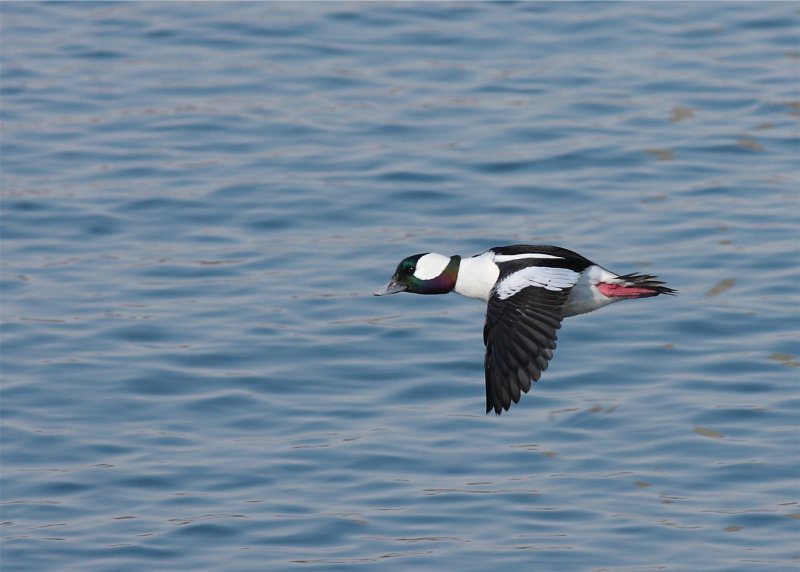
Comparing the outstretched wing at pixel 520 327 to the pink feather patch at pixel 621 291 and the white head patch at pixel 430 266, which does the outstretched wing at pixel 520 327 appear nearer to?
the pink feather patch at pixel 621 291

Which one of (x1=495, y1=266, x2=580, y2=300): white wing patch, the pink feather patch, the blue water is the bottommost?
the blue water

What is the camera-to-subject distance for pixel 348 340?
39.0ft

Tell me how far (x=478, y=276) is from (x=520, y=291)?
675 millimetres

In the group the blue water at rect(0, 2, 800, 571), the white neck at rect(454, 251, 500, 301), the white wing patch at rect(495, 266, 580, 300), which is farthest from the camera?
the blue water at rect(0, 2, 800, 571)

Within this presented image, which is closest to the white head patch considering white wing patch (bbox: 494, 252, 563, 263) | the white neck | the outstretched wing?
the white neck

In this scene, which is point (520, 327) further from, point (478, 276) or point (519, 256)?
point (478, 276)

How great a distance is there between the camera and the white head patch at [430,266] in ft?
30.1

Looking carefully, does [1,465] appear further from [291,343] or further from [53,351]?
[291,343]

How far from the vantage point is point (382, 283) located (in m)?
12.5

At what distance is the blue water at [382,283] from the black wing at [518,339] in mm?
1904

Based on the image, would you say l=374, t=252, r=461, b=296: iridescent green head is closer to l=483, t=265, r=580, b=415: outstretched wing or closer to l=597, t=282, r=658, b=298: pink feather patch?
l=483, t=265, r=580, b=415: outstretched wing

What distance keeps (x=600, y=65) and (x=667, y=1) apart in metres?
2.38

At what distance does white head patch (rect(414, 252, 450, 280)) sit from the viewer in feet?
30.1

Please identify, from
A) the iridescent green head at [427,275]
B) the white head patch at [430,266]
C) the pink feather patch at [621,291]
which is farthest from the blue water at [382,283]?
the pink feather patch at [621,291]
